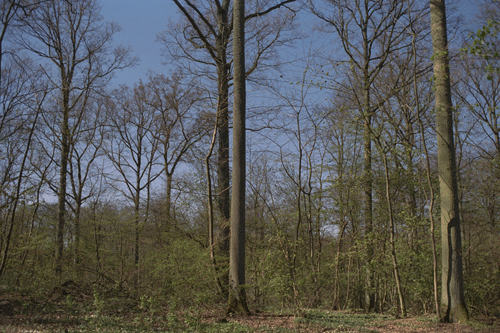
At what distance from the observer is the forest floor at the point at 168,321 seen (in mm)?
5551

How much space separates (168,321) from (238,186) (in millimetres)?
2766

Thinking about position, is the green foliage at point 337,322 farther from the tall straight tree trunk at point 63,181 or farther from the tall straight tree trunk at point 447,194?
the tall straight tree trunk at point 63,181

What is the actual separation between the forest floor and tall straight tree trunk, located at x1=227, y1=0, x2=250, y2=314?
455 millimetres

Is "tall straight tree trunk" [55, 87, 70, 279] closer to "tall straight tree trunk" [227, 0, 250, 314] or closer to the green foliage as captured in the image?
"tall straight tree trunk" [227, 0, 250, 314]

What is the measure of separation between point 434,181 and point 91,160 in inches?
678

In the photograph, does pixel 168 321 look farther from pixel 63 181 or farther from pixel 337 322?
pixel 63 181

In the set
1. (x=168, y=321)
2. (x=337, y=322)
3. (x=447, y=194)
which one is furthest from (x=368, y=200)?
(x=168, y=321)

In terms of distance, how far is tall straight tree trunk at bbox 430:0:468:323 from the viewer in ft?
22.5

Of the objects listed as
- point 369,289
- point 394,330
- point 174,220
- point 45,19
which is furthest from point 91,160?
point 394,330

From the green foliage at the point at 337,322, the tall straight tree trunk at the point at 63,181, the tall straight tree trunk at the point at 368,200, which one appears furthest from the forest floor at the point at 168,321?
the tall straight tree trunk at the point at 63,181

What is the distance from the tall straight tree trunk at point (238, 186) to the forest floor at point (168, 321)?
455 mm

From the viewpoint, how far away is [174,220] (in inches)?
439

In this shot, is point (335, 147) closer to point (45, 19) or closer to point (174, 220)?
point (174, 220)

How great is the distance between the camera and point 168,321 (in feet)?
19.8
